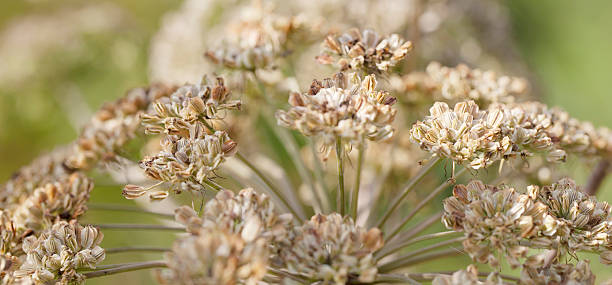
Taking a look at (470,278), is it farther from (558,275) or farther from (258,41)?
(258,41)

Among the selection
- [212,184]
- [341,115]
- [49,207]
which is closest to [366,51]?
[341,115]

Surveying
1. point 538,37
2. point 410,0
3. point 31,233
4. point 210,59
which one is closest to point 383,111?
point 210,59

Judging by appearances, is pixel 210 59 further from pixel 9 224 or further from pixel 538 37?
pixel 538 37

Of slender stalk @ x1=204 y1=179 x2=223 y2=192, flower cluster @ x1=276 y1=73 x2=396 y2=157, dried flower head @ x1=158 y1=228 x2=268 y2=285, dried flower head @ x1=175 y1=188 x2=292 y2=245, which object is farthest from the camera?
slender stalk @ x1=204 y1=179 x2=223 y2=192

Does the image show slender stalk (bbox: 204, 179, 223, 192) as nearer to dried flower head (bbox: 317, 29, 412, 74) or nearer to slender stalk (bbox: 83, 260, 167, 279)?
slender stalk (bbox: 83, 260, 167, 279)

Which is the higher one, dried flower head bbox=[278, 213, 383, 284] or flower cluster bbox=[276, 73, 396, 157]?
flower cluster bbox=[276, 73, 396, 157]

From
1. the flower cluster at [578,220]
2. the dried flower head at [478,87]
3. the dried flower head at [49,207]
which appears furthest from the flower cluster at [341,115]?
the dried flower head at [49,207]

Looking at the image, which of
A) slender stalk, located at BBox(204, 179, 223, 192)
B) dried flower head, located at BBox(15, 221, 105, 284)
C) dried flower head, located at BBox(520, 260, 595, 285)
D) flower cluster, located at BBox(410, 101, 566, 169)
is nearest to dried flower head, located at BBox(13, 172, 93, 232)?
dried flower head, located at BBox(15, 221, 105, 284)
